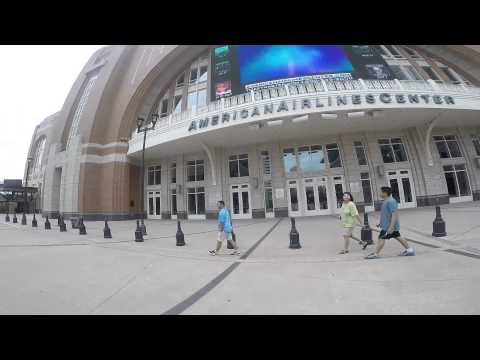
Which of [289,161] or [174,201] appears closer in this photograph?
[289,161]

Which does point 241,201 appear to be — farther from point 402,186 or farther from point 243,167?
point 402,186

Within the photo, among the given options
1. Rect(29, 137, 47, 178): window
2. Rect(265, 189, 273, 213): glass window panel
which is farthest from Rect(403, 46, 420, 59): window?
Rect(29, 137, 47, 178): window

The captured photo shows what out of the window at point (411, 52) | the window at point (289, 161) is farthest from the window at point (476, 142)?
the window at point (289, 161)

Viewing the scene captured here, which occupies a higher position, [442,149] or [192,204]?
[442,149]

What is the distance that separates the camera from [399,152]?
775 inches

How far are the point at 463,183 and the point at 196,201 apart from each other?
24.0m

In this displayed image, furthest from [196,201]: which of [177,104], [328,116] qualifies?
[328,116]

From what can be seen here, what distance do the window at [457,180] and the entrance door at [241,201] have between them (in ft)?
56.5

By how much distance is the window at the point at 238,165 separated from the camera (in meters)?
21.2

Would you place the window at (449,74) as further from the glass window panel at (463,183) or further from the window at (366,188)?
the window at (366,188)

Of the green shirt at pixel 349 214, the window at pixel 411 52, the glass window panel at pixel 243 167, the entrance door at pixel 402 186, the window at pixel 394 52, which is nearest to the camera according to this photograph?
the green shirt at pixel 349 214

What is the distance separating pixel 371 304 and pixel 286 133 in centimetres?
1670

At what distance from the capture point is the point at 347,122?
17469 mm

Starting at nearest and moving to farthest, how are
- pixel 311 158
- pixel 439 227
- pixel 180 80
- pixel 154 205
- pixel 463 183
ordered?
pixel 439 227 → pixel 463 183 → pixel 311 158 → pixel 154 205 → pixel 180 80
